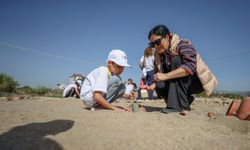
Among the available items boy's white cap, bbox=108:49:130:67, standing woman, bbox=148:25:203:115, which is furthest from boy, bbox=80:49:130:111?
standing woman, bbox=148:25:203:115

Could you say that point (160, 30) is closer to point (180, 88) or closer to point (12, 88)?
point (180, 88)

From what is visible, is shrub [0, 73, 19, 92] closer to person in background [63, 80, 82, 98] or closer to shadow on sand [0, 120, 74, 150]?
person in background [63, 80, 82, 98]

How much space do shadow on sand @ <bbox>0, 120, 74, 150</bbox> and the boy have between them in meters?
0.97

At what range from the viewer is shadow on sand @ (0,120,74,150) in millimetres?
1561

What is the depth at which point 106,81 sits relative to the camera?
315 centimetres

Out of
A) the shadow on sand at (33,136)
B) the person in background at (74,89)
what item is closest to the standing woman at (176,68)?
the shadow on sand at (33,136)

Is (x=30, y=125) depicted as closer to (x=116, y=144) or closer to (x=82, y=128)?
(x=82, y=128)

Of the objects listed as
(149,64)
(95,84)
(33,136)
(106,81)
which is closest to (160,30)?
(106,81)

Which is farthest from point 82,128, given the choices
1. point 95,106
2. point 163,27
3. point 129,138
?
point 163,27

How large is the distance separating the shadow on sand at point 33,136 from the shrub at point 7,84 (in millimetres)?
8342

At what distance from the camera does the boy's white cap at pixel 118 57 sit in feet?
10.9

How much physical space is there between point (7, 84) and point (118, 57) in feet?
25.7

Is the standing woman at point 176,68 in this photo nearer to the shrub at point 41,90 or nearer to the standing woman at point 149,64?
the standing woman at point 149,64

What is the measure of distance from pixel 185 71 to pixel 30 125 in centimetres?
192
